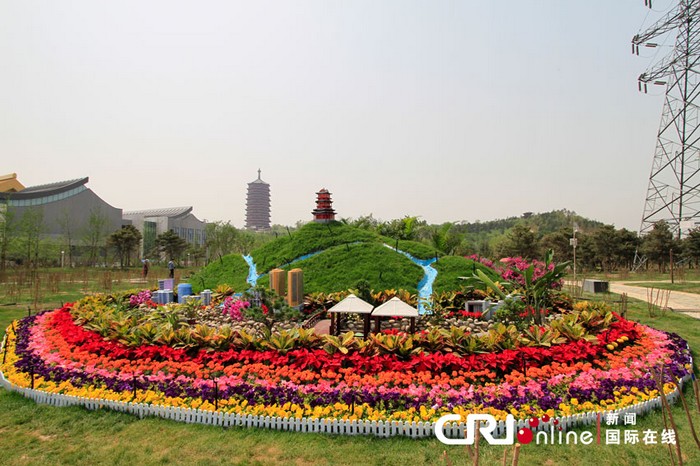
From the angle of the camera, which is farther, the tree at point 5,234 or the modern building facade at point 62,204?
the modern building facade at point 62,204

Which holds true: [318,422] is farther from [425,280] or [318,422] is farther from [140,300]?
[140,300]

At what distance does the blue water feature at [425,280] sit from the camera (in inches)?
425

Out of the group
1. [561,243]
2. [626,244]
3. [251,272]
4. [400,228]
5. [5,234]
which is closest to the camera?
[251,272]

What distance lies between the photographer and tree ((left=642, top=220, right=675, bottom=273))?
2817cm

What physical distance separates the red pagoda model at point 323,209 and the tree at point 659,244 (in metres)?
24.6

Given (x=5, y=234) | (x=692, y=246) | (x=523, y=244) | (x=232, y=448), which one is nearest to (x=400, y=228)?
(x=232, y=448)

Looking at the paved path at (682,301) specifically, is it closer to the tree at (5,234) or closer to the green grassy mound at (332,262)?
the green grassy mound at (332,262)

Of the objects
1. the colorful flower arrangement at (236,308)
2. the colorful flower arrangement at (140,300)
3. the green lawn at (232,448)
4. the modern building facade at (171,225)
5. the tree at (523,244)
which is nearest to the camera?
the green lawn at (232,448)

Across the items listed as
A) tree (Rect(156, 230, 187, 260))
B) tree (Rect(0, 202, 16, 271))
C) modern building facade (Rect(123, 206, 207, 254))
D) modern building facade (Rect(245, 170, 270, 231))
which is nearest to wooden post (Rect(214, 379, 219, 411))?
tree (Rect(0, 202, 16, 271))

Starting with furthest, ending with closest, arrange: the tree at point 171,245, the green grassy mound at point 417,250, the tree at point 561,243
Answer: the tree at point 171,245, the tree at point 561,243, the green grassy mound at point 417,250

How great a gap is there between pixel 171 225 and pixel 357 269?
57.4 m

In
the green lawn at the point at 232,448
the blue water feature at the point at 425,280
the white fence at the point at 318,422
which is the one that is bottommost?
the green lawn at the point at 232,448

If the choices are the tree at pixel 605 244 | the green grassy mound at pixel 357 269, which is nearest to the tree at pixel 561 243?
the tree at pixel 605 244

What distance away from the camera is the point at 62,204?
47.9 m
